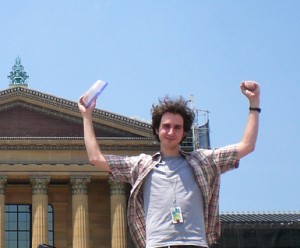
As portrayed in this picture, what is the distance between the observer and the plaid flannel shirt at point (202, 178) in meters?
5.68

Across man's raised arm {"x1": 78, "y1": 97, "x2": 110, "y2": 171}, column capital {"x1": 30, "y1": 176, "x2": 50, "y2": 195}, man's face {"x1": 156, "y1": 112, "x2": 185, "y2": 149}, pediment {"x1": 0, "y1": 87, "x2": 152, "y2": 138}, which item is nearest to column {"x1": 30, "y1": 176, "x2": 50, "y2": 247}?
column capital {"x1": 30, "y1": 176, "x2": 50, "y2": 195}

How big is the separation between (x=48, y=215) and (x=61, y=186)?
5.43 ft

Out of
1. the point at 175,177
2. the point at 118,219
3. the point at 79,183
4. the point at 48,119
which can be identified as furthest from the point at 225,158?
the point at 48,119

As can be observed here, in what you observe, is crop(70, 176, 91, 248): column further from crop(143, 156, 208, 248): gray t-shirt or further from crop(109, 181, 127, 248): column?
crop(143, 156, 208, 248): gray t-shirt

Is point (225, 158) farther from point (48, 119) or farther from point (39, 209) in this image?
point (48, 119)

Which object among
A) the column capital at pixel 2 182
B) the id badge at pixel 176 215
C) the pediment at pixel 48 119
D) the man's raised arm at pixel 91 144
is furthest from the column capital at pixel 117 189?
the id badge at pixel 176 215

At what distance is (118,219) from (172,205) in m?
38.8

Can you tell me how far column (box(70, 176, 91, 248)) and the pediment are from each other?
98.3 inches

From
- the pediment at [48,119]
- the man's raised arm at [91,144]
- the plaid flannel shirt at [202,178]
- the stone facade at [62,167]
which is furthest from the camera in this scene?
the pediment at [48,119]

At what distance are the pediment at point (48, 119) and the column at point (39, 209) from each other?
8.38 ft

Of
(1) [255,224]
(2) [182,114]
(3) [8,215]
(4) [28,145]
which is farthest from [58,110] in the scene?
(2) [182,114]

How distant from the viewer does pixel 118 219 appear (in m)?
44.1

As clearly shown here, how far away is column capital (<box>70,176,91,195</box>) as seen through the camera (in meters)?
44.7

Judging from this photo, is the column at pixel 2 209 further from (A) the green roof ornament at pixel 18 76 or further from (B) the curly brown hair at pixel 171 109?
(B) the curly brown hair at pixel 171 109
